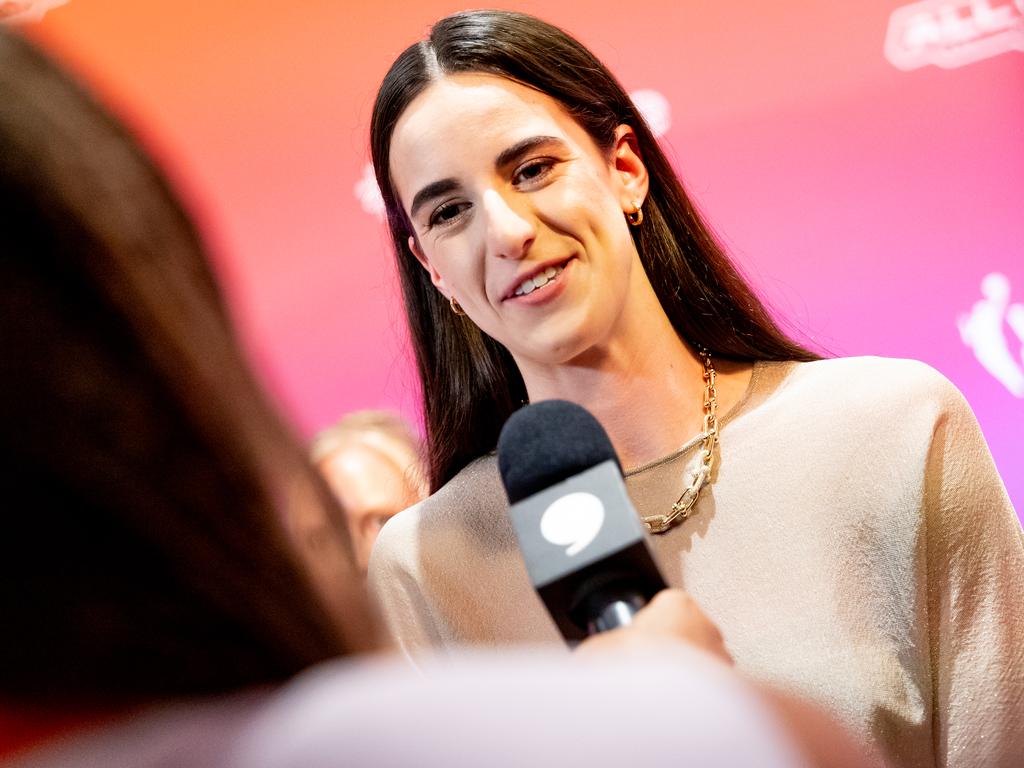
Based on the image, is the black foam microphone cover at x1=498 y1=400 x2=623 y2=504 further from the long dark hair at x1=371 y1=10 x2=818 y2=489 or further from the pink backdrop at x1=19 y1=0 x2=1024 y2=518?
the pink backdrop at x1=19 y1=0 x2=1024 y2=518

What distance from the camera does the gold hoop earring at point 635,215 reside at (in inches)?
66.7

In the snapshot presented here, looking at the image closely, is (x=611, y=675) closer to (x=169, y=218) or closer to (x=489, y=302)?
(x=169, y=218)

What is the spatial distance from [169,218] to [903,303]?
2057mm

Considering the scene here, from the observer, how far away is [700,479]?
1.51m

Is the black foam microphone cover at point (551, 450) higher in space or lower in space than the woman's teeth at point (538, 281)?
lower

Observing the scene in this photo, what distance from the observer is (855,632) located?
137cm

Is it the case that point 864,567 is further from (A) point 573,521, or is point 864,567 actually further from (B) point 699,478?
(A) point 573,521

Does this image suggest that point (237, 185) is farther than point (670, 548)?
Yes

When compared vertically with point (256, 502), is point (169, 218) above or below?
above

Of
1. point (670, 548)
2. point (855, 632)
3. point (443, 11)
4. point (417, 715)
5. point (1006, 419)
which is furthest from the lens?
point (443, 11)

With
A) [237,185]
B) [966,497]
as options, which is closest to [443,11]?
[237,185]

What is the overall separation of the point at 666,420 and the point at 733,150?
1.18 m

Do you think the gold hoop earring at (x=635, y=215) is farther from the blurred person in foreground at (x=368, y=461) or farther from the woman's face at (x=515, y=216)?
the blurred person in foreground at (x=368, y=461)

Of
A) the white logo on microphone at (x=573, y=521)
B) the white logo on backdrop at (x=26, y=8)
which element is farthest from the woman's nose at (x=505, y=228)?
Result: the white logo on backdrop at (x=26, y=8)
